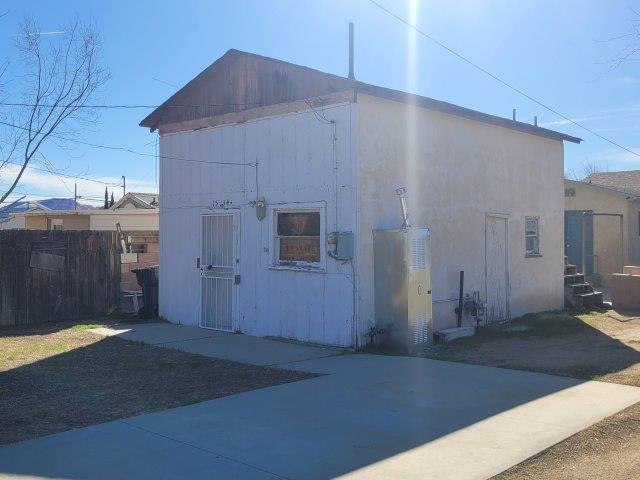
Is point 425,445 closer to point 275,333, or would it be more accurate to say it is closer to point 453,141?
point 275,333

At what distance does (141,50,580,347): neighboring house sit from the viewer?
10.9 meters

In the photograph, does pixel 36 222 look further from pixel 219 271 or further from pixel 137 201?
pixel 219 271

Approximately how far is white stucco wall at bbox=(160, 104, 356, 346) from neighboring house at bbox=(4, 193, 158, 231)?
1263 cm

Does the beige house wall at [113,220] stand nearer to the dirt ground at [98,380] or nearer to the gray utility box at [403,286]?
the dirt ground at [98,380]

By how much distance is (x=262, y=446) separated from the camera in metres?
5.77

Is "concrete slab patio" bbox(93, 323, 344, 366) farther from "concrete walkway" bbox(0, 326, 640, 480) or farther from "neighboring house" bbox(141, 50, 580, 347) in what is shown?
"concrete walkway" bbox(0, 326, 640, 480)

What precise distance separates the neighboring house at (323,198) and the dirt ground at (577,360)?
1.18 metres

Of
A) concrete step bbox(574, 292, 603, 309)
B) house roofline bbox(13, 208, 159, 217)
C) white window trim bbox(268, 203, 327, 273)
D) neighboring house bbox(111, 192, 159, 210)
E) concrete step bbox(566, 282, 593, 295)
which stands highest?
neighboring house bbox(111, 192, 159, 210)

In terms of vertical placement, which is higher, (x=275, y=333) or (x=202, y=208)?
(x=202, y=208)

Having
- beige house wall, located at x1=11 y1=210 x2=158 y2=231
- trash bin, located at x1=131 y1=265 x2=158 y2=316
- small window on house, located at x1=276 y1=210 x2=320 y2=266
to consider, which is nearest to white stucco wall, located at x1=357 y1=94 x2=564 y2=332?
small window on house, located at x1=276 y1=210 x2=320 y2=266

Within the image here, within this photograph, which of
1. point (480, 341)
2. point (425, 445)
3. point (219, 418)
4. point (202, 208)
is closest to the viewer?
point (425, 445)

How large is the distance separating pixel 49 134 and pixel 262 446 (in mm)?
7220

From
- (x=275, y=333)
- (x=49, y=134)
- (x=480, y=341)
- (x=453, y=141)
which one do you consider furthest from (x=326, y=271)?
(x=49, y=134)

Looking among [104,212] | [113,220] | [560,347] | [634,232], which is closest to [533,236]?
[560,347]
